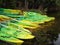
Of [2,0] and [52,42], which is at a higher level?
[2,0]

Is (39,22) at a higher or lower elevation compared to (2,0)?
lower

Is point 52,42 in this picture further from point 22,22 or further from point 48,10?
point 48,10

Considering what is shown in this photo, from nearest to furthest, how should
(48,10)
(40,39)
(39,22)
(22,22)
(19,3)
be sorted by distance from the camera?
(40,39)
(22,22)
(39,22)
(19,3)
(48,10)

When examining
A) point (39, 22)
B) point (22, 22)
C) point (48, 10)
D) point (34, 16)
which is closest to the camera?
point (22, 22)

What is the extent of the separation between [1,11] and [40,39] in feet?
26.7

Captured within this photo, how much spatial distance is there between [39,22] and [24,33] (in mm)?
5066

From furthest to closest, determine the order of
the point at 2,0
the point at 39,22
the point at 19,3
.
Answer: the point at 19,3 → the point at 2,0 → the point at 39,22

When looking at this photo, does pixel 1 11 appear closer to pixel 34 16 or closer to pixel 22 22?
pixel 34 16

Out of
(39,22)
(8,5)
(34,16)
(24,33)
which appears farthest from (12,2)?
(24,33)

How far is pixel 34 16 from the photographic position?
23.4 metres

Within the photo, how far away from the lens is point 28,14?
2395 centimetres

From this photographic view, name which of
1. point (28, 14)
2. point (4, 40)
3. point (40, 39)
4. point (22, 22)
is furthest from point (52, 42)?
point (28, 14)

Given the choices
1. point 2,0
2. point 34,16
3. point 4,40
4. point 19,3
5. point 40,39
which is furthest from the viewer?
point 19,3

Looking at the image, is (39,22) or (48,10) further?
(48,10)
